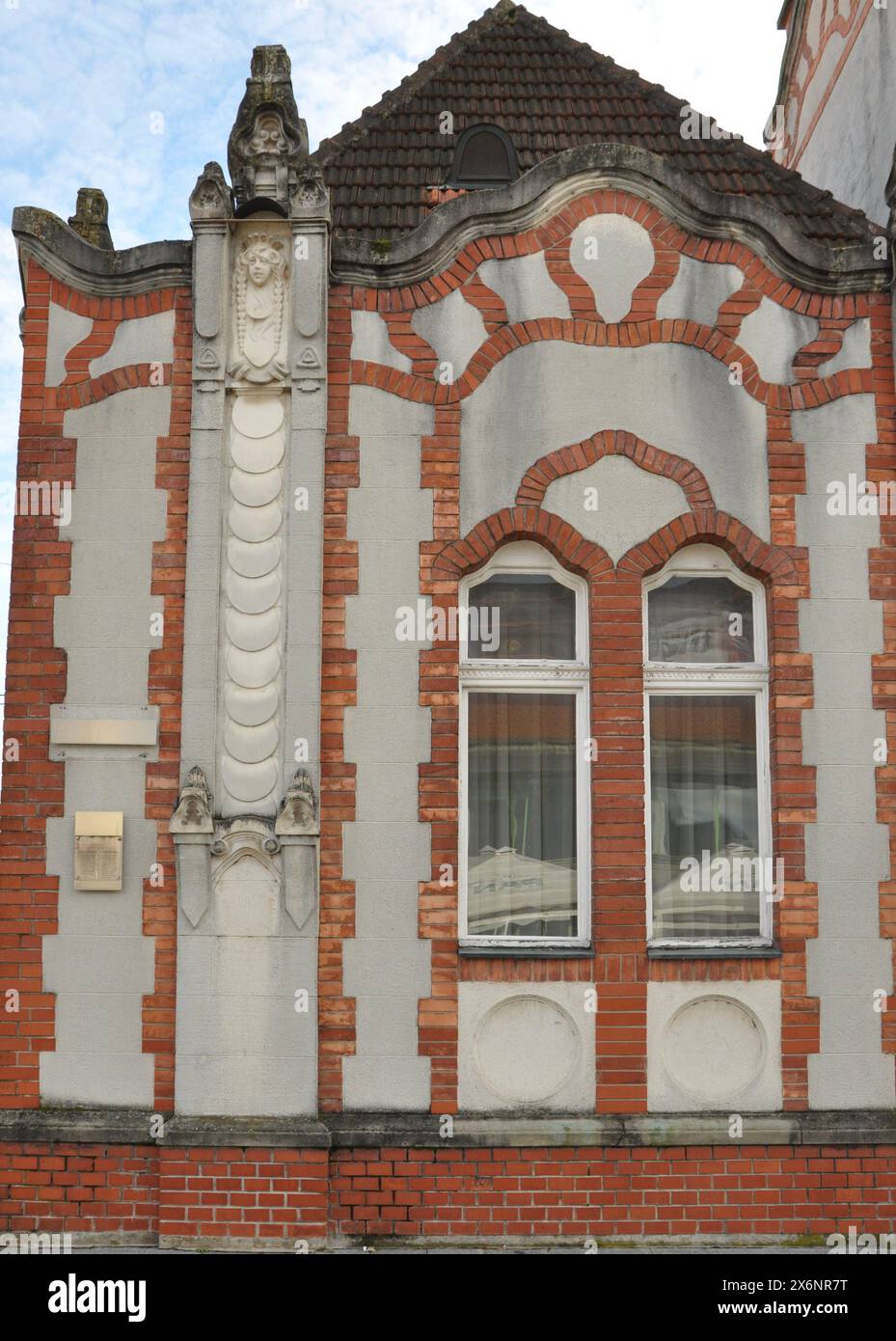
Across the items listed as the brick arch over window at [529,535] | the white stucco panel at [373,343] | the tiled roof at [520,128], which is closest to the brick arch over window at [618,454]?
the brick arch over window at [529,535]

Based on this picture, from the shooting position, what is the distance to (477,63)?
11430 millimetres

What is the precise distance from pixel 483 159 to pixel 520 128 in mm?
503

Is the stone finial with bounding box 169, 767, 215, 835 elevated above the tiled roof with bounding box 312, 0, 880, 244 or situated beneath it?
situated beneath

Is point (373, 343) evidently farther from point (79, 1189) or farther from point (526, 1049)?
point (79, 1189)

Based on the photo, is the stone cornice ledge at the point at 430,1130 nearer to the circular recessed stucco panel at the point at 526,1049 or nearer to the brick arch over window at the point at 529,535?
the circular recessed stucco panel at the point at 526,1049

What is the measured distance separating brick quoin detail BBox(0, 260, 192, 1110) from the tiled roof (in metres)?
2.36

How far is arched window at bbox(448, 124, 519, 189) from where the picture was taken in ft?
34.6

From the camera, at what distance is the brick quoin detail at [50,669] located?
7.59 metres

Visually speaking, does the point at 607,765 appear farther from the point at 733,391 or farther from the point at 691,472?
the point at 733,391

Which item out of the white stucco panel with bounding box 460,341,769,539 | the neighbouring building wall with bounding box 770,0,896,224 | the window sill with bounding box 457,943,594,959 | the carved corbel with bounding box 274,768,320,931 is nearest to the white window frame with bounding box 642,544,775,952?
the white stucco panel with bounding box 460,341,769,539

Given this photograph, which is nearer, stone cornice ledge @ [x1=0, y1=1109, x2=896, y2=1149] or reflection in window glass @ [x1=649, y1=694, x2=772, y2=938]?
stone cornice ledge @ [x1=0, y1=1109, x2=896, y2=1149]

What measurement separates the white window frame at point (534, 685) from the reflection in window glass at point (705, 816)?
414 mm

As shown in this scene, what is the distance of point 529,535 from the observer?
26.5 feet

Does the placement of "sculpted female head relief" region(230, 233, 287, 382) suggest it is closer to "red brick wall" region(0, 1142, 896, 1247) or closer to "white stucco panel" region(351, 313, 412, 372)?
"white stucco panel" region(351, 313, 412, 372)
